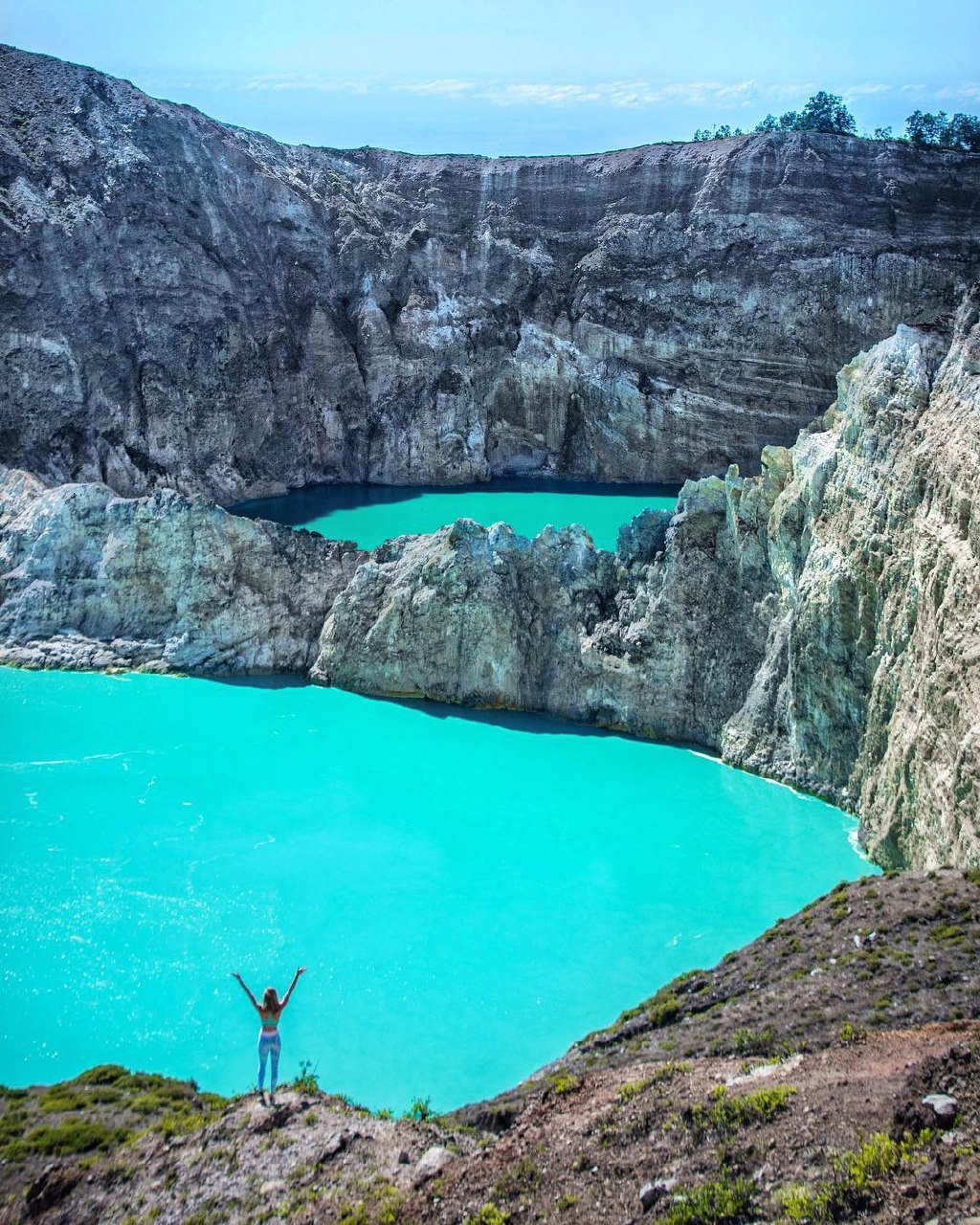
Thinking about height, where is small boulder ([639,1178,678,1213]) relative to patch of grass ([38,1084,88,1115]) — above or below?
above

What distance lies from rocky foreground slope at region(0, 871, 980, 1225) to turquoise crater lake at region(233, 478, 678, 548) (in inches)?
929

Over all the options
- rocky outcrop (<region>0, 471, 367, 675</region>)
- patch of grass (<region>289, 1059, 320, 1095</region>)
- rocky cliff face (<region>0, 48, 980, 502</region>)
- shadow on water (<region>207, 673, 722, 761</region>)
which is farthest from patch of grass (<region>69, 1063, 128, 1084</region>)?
rocky cliff face (<region>0, 48, 980, 502</region>)

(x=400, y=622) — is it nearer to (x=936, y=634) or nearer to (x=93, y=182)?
(x=936, y=634)

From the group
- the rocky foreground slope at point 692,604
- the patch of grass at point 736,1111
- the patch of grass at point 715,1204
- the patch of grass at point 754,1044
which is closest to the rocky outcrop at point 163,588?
the rocky foreground slope at point 692,604

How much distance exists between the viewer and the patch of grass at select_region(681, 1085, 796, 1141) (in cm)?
930

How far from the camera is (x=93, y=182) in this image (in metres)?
45.5

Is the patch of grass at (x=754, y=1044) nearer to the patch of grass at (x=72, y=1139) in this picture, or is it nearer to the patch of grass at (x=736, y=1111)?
the patch of grass at (x=736, y=1111)

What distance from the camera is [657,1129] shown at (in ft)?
31.9

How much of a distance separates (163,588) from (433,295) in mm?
22976

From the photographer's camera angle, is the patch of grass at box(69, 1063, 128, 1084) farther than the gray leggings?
Yes

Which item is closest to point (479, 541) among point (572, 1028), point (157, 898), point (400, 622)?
point (400, 622)

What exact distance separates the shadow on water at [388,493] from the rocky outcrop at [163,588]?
35.9 ft

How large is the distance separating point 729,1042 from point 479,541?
18370 mm

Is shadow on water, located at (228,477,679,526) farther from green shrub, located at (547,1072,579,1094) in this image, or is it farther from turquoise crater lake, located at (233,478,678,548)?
green shrub, located at (547,1072,579,1094)
